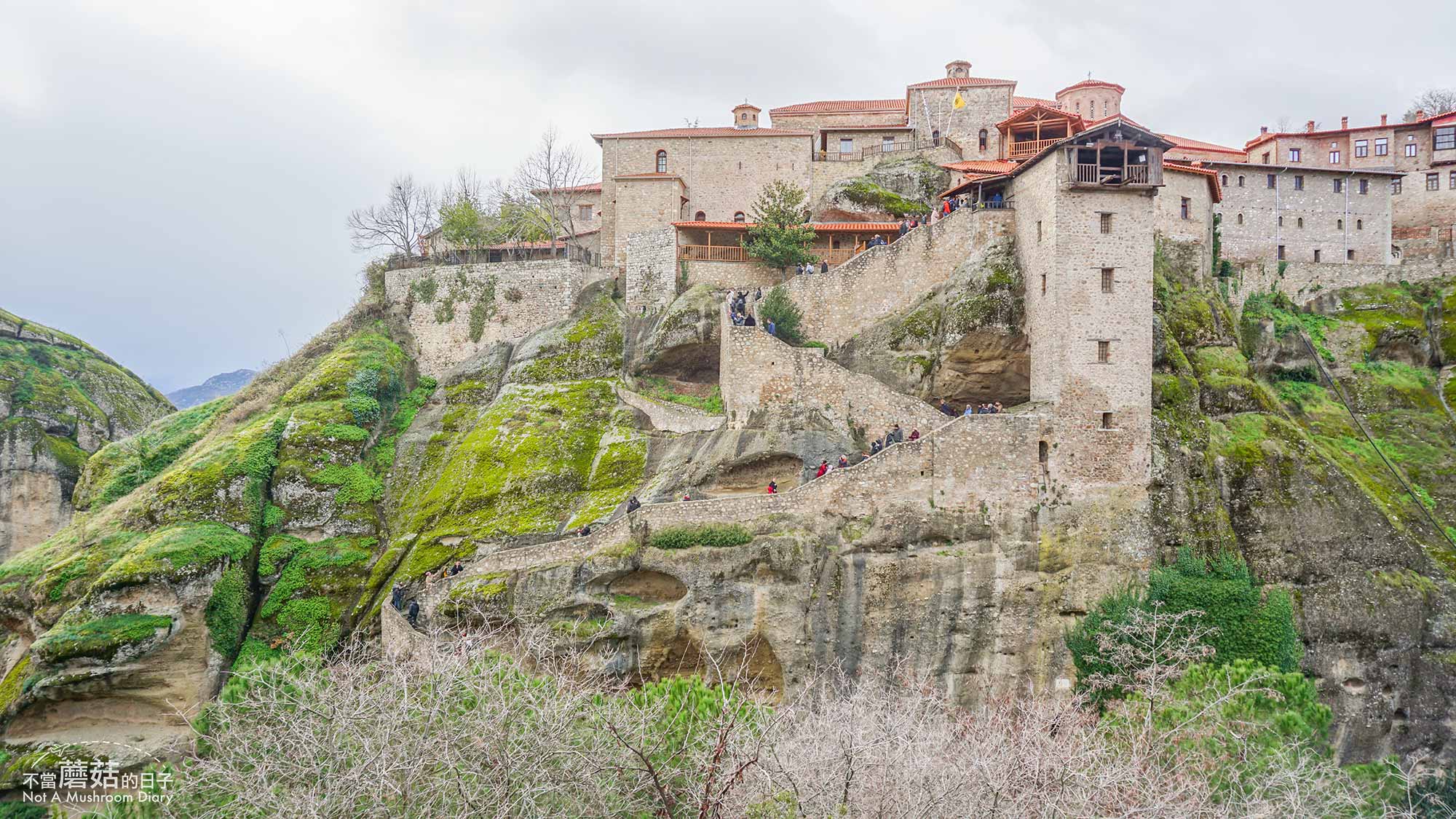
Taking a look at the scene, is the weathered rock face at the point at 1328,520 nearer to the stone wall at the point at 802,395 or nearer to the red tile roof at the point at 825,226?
the stone wall at the point at 802,395

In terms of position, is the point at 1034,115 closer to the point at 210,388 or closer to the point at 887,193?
the point at 887,193

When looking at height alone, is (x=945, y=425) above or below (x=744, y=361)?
below

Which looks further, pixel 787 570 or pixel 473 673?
pixel 787 570

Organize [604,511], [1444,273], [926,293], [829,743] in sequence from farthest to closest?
1. [1444,273]
2. [926,293]
3. [604,511]
4. [829,743]

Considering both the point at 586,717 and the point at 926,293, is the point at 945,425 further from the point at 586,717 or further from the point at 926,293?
the point at 586,717

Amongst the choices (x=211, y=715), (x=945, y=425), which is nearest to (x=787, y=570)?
(x=945, y=425)

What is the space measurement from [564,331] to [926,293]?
49.8 feet

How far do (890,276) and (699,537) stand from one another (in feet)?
42.7

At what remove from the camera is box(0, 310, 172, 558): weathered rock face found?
166 ft

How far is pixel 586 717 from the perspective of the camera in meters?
15.4

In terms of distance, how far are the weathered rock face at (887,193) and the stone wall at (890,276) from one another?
629 cm

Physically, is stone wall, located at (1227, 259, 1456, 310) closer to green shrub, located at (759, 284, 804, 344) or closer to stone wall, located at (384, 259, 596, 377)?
green shrub, located at (759, 284, 804, 344)

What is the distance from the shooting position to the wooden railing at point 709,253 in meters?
40.2

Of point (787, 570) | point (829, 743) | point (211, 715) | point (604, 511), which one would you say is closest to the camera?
point (829, 743)
